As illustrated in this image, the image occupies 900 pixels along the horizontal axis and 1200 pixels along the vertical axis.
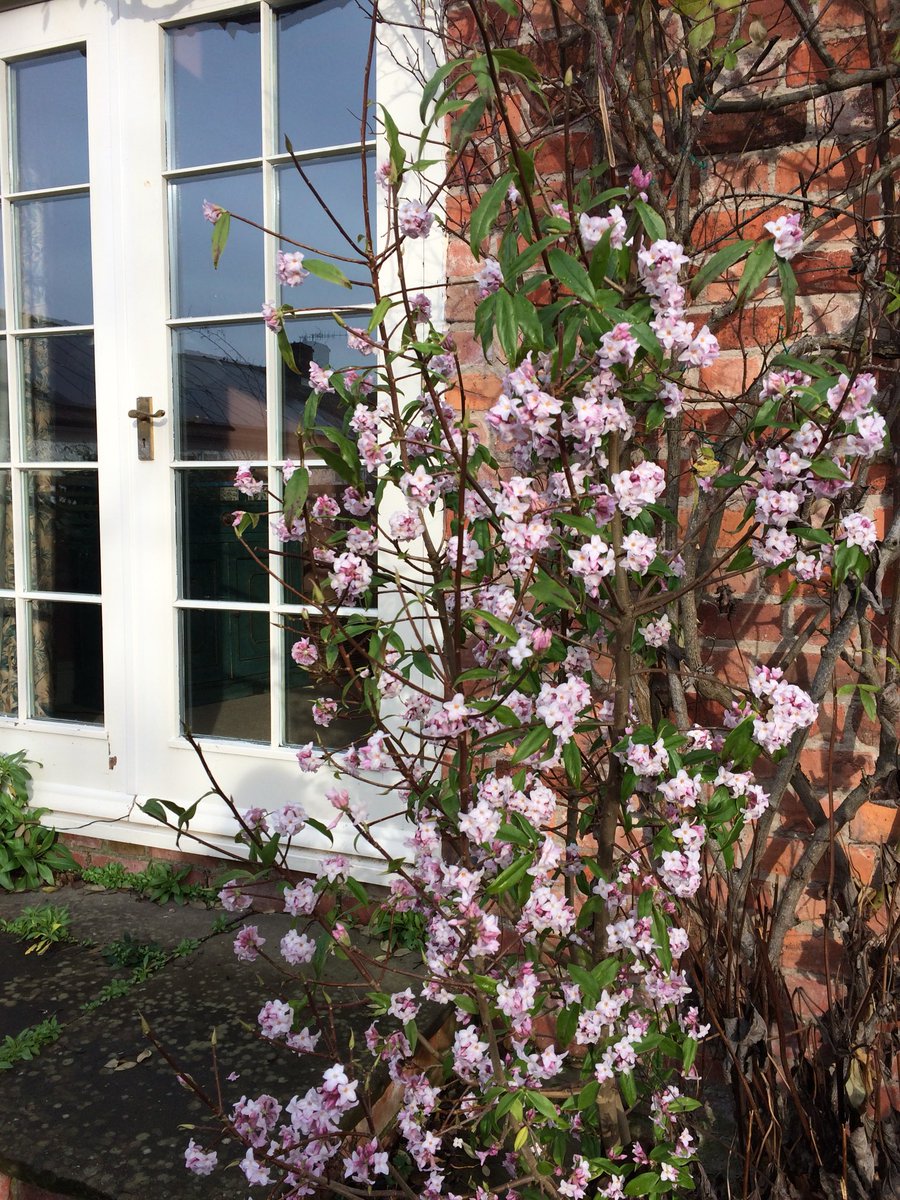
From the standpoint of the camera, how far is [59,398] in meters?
2.78

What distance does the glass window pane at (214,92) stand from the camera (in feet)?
7.91

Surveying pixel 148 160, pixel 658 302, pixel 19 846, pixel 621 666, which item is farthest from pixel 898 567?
pixel 19 846

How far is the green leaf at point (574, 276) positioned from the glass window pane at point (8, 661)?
2463mm

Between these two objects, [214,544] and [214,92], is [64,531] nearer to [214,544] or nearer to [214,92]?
[214,544]

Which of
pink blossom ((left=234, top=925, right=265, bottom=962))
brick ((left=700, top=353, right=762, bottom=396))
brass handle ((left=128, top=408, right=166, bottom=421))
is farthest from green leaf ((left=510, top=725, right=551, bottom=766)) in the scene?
brass handle ((left=128, top=408, right=166, bottom=421))

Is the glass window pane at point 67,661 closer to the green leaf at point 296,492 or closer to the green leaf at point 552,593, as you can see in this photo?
the green leaf at point 296,492

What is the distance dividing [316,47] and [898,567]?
193cm

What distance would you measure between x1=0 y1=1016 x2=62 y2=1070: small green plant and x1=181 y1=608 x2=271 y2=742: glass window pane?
86cm

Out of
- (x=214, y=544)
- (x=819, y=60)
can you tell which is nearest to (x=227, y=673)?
(x=214, y=544)

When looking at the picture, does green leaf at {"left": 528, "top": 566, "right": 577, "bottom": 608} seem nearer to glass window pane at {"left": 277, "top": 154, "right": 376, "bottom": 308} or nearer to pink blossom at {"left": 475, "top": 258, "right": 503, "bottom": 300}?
pink blossom at {"left": 475, "top": 258, "right": 503, "bottom": 300}

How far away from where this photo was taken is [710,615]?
1.86 meters

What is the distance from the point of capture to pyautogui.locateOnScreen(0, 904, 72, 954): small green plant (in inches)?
91.0

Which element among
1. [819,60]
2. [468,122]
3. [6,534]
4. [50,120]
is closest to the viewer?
[468,122]

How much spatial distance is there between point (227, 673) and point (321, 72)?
164 cm
